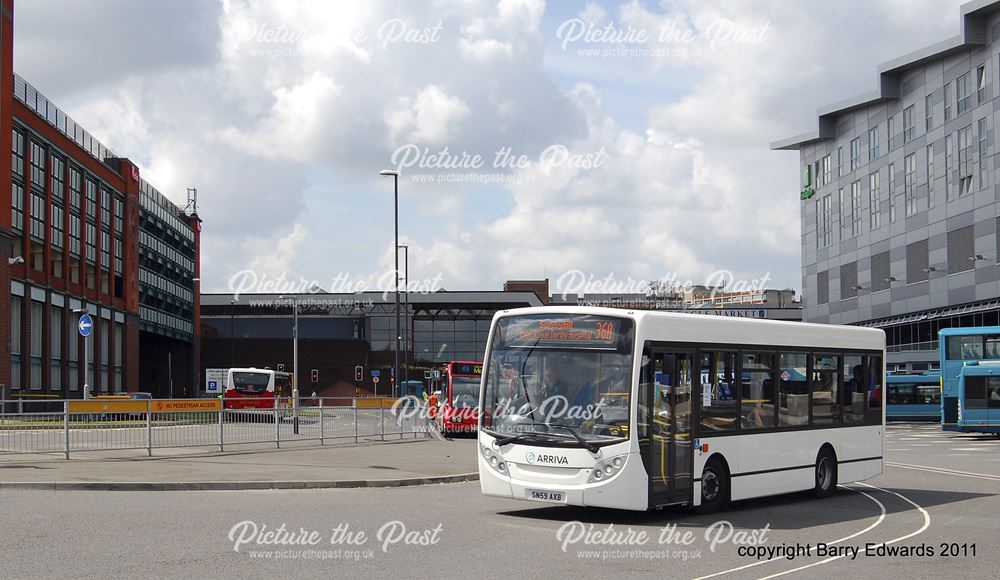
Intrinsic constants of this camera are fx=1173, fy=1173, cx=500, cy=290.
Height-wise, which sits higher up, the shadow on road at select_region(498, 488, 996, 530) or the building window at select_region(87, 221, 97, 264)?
the building window at select_region(87, 221, 97, 264)

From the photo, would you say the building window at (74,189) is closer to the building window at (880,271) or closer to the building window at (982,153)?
the building window at (880,271)

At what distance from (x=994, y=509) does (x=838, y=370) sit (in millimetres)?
3080

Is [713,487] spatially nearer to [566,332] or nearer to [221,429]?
[566,332]

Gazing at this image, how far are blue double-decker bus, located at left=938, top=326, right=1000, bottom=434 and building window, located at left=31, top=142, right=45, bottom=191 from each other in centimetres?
4606

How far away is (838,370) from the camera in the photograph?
59.3 ft

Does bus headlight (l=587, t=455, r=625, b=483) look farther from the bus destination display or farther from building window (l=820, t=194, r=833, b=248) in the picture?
building window (l=820, t=194, r=833, b=248)

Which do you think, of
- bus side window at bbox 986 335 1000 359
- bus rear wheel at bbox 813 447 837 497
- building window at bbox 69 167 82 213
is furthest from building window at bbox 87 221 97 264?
bus rear wheel at bbox 813 447 837 497

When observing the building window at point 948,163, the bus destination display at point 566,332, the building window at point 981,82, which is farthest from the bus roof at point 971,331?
the bus destination display at point 566,332

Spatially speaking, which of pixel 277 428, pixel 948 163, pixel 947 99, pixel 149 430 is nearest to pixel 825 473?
pixel 149 430

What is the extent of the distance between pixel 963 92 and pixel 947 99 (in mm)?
1885

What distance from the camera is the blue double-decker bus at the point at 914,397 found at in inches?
2229

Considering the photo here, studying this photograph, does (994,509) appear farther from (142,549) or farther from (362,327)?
(362,327)

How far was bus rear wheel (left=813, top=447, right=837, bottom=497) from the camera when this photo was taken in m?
17.5

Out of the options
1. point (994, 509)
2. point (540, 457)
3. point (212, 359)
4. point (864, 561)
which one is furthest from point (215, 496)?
point (212, 359)
